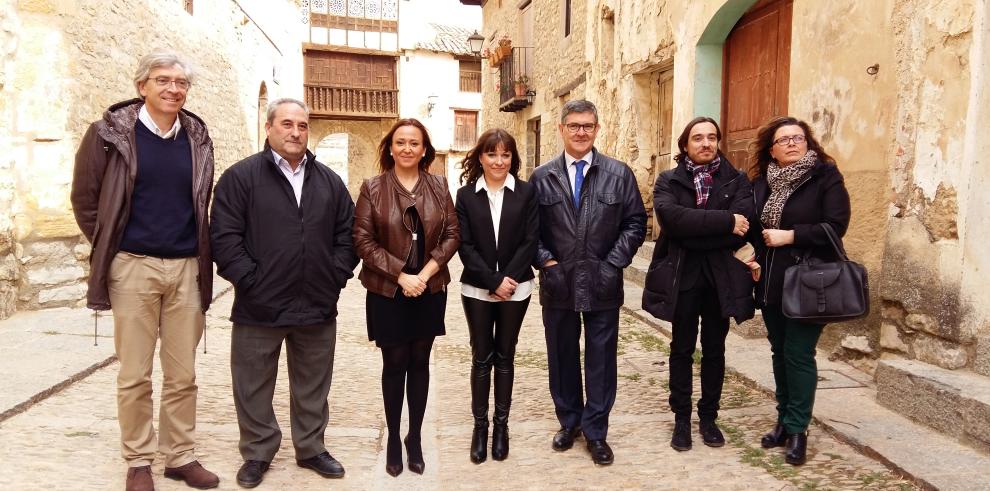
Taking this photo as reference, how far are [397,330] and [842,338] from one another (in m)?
3.25

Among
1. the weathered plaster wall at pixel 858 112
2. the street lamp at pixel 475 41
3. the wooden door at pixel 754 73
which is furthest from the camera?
the street lamp at pixel 475 41

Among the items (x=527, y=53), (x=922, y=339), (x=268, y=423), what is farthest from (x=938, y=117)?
(x=527, y=53)

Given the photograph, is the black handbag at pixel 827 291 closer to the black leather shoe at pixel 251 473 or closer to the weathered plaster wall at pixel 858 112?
the weathered plaster wall at pixel 858 112

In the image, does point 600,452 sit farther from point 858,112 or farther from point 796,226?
point 858,112

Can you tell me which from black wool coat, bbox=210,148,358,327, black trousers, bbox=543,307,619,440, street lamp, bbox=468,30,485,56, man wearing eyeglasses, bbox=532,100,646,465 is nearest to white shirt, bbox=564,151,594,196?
man wearing eyeglasses, bbox=532,100,646,465

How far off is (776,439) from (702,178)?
132 cm

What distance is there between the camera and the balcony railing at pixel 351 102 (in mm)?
26969

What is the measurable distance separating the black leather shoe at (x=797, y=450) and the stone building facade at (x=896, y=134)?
0.75 meters

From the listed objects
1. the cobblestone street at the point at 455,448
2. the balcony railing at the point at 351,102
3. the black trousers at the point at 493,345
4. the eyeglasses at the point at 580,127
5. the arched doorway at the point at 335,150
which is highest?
the balcony railing at the point at 351,102

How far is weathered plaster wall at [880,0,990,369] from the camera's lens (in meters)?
3.54

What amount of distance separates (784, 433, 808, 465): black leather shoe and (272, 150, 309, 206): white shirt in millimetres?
2462

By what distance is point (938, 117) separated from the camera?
12.1ft

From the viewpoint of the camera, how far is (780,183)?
3.28 meters

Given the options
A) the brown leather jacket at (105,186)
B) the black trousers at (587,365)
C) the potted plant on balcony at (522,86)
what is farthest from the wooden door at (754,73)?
the potted plant on balcony at (522,86)
